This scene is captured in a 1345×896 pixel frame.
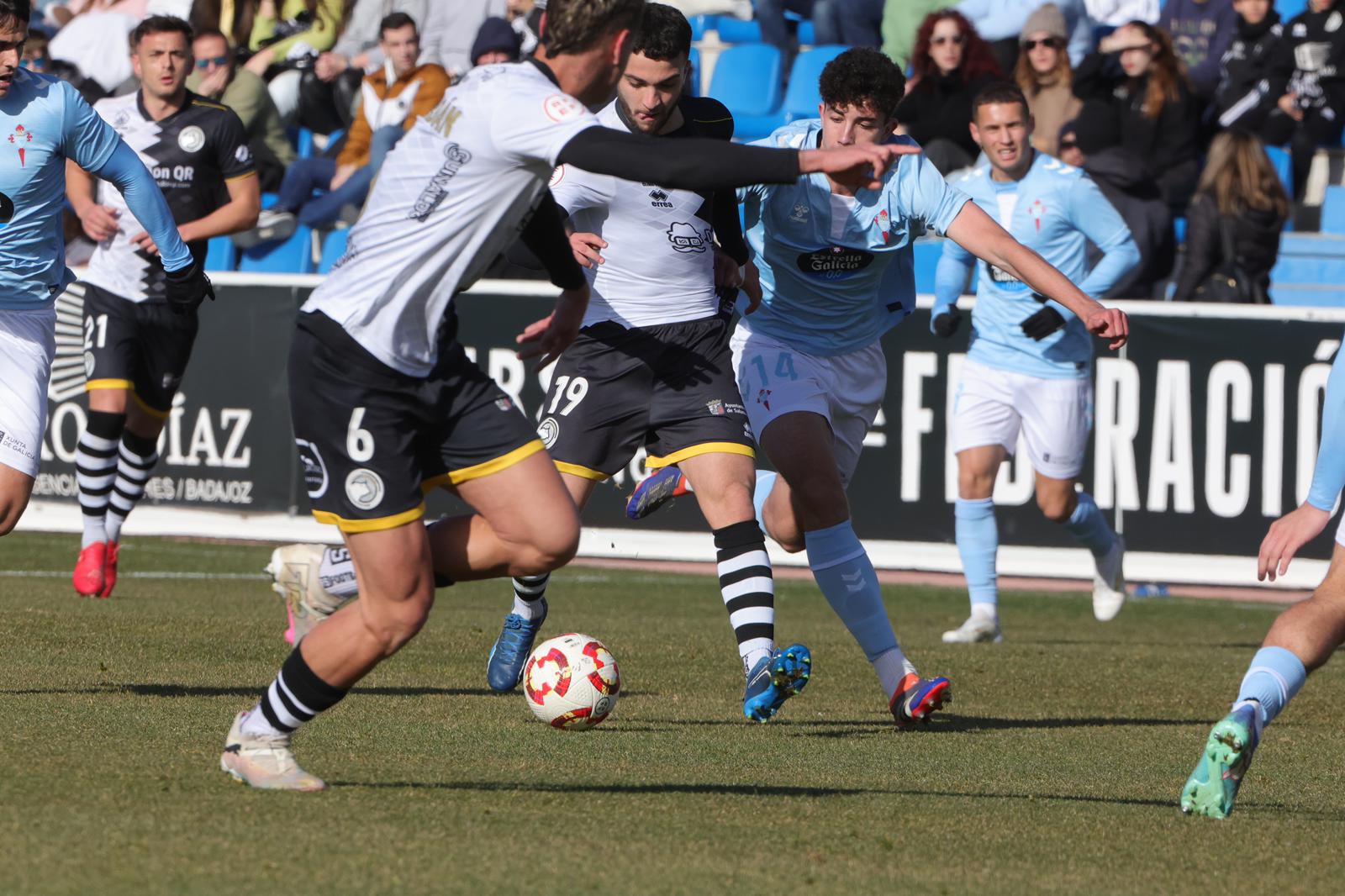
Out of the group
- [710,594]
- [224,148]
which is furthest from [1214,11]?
[224,148]

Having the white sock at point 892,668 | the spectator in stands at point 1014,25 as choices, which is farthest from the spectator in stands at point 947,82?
the white sock at point 892,668

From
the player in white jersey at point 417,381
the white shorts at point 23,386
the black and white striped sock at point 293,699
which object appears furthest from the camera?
the white shorts at point 23,386

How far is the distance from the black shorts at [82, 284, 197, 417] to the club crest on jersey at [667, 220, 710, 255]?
3866mm

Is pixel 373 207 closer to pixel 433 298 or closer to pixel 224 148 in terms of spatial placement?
pixel 433 298

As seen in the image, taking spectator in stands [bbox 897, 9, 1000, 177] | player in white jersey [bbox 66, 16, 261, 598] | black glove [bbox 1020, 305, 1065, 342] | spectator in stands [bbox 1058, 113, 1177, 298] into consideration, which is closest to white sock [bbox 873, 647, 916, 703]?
black glove [bbox 1020, 305, 1065, 342]

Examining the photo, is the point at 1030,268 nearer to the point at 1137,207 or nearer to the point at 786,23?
the point at 1137,207

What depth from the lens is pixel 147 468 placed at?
11.2 metres

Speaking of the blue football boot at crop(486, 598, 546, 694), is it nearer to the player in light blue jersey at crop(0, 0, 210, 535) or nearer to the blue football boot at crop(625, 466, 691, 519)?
the blue football boot at crop(625, 466, 691, 519)

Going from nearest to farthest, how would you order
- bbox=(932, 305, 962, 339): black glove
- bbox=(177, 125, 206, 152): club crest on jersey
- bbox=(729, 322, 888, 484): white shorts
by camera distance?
1. bbox=(729, 322, 888, 484): white shorts
2. bbox=(177, 125, 206, 152): club crest on jersey
3. bbox=(932, 305, 962, 339): black glove

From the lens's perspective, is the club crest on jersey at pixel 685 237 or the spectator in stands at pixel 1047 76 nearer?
the club crest on jersey at pixel 685 237

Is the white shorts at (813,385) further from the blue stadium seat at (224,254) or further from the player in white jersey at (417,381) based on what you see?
the blue stadium seat at (224,254)

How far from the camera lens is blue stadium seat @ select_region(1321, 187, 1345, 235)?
17.5 m

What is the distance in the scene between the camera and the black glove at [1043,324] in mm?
11008

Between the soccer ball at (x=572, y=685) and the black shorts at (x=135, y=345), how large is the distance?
433 centimetres
